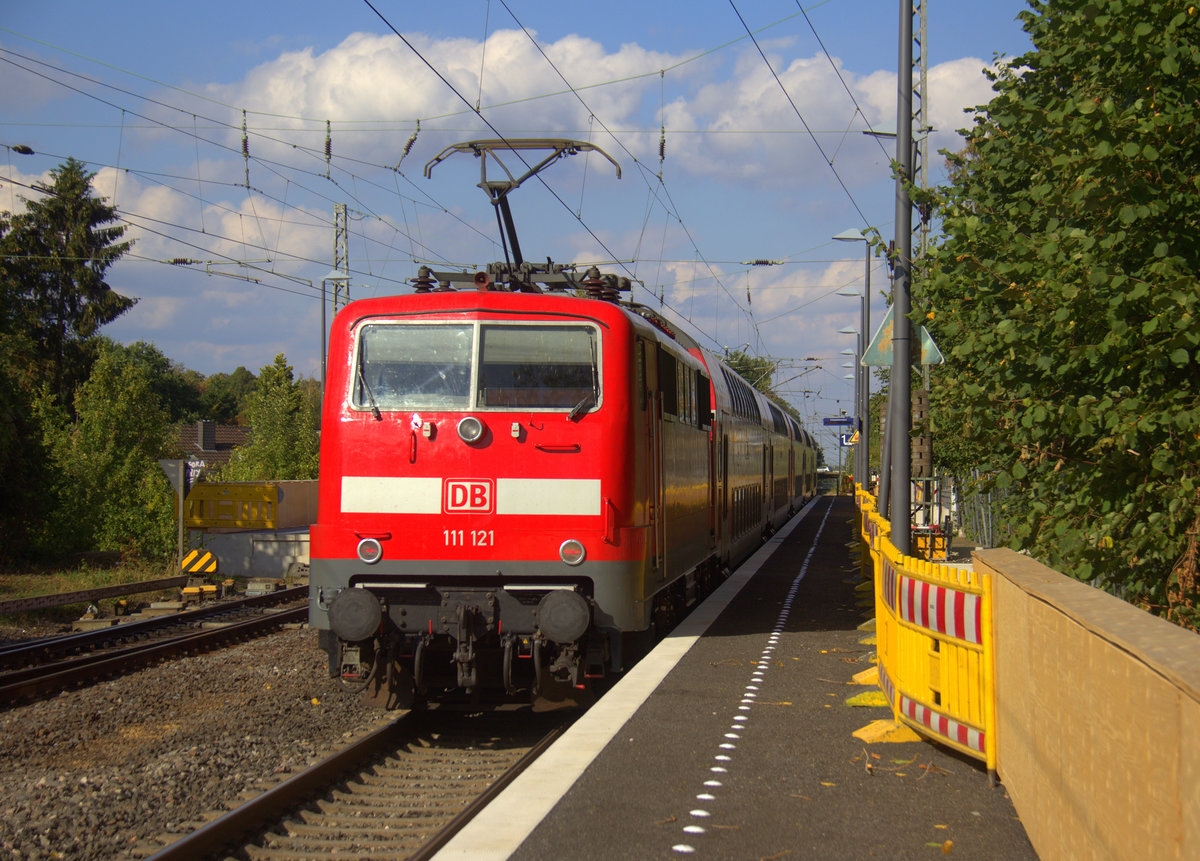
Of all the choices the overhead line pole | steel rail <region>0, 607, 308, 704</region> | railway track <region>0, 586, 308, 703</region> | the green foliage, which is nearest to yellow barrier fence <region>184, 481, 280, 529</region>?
railway track <region>0, 586, 308, 703</region>

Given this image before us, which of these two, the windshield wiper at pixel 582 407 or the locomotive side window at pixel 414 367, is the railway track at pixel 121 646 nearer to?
the locomotive side window at pixel 414 367

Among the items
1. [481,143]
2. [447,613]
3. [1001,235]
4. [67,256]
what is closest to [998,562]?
[1001,235]

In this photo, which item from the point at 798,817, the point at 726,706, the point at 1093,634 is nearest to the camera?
the point at 1093,634

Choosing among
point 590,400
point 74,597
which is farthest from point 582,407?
point 74,597

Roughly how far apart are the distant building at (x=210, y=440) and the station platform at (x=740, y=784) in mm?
72132

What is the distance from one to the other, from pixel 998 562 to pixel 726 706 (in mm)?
2469

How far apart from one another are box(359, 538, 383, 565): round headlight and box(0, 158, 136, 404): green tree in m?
43.2

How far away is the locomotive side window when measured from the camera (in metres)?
8.62

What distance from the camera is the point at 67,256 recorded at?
156 feet

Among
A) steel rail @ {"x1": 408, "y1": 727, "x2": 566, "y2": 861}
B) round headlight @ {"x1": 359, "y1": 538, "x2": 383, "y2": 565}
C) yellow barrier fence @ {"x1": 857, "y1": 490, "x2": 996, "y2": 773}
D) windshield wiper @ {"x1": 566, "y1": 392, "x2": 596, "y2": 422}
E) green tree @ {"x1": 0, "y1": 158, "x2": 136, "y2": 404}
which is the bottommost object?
steel rail @ {"x1": 408, "y1": 727, "x2": 566, "y2": 861}

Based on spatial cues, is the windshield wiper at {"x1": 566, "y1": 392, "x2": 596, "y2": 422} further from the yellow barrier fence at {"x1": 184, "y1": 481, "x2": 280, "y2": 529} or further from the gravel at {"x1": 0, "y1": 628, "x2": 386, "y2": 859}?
the yellow barrier fence at {"x1": 184, "y1": 481, "x2": 280, "y2": 529}

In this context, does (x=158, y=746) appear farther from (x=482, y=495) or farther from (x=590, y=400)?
Result: (x=590, y=400)

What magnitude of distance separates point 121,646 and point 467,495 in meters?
7.77

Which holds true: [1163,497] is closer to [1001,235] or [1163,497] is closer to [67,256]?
[1001,235]
